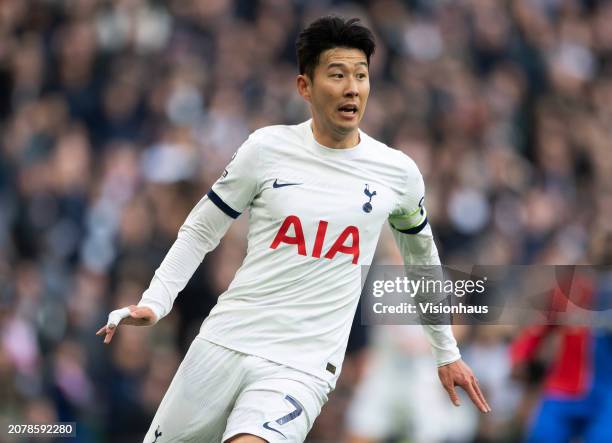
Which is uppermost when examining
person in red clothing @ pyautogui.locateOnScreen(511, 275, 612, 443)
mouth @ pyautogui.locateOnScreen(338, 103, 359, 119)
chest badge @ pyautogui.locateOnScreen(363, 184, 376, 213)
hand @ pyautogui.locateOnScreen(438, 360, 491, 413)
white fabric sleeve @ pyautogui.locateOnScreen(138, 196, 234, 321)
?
mouth @ pyautogui.locateOnScreen(338, 103, 359, 119)

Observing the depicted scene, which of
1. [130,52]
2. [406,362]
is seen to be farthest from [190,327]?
[130,52]

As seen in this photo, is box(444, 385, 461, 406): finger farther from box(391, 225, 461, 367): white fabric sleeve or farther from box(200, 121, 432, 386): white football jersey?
box(200, 121, 432, 386): white football jersey

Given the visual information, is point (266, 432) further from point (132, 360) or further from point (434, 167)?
point (434, 167)

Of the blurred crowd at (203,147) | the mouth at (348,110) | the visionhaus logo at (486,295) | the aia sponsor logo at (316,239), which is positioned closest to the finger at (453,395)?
the visionhaus logo at (486,295)

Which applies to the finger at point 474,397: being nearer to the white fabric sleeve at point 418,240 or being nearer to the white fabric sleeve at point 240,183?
the white fabric sleeve at point 418,240

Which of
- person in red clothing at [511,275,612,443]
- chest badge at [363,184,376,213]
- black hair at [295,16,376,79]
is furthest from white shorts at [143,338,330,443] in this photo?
person in red clothing at [511,275,612,443]

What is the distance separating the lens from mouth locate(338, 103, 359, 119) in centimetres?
641

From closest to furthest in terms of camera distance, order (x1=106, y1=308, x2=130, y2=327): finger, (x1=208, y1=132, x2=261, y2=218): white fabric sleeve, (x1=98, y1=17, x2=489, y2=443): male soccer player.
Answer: (x1=106, y1=308, x2=130, y2=327): finger < (x1=98, y1=17, x2=489, y2=443): male soccer player < (x1=208, y1=132, x2=261, y2=218): white fabric sleeve

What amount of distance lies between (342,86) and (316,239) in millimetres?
718

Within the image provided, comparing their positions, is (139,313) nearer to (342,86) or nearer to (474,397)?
(342,86)

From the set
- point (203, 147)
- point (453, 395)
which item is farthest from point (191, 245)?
point (203, 147)

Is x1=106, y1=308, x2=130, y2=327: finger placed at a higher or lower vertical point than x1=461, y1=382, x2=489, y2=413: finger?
higher

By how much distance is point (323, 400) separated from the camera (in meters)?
6.43

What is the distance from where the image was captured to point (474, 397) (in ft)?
21.8
